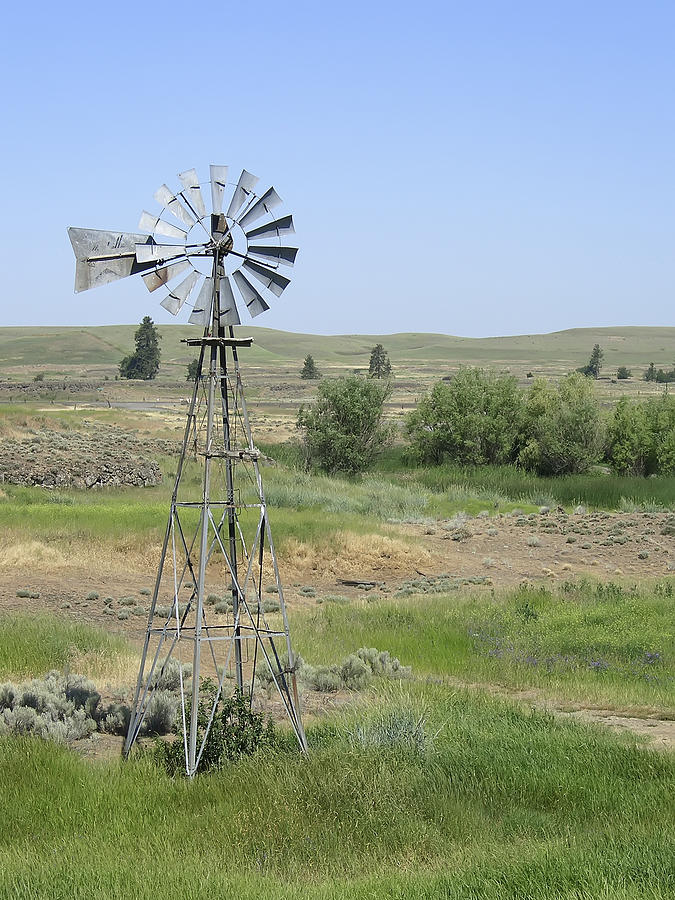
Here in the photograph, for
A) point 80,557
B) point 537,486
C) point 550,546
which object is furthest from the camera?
point 537,486

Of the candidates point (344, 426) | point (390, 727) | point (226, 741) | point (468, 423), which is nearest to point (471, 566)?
point (390, 727)

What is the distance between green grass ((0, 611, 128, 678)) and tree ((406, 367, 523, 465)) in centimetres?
3561

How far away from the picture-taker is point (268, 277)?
9.26m

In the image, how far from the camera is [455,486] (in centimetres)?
4328

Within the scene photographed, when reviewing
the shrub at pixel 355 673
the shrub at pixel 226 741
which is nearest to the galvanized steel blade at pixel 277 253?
the shrub at pixel 226 741

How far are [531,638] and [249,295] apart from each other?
8.84 meters

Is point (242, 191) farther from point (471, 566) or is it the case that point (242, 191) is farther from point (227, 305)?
point (471, 566)

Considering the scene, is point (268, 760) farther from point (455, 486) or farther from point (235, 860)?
point (455, 486)

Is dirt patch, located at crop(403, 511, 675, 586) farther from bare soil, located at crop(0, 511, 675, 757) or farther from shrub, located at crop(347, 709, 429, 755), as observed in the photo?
shrub, located at crop(347, 709, 429, 755)

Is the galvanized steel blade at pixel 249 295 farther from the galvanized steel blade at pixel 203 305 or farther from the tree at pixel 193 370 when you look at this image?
the tree at pixel 193 370

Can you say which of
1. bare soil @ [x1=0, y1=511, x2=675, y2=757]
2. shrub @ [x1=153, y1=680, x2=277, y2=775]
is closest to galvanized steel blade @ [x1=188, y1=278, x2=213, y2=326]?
shrub @ [x1=153, y1=680, x2=277, y2=775]

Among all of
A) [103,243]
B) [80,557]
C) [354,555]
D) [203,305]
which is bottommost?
[354,555]

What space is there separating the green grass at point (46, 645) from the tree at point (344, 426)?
101 feet

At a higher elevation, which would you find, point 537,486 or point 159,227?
point 159,227
